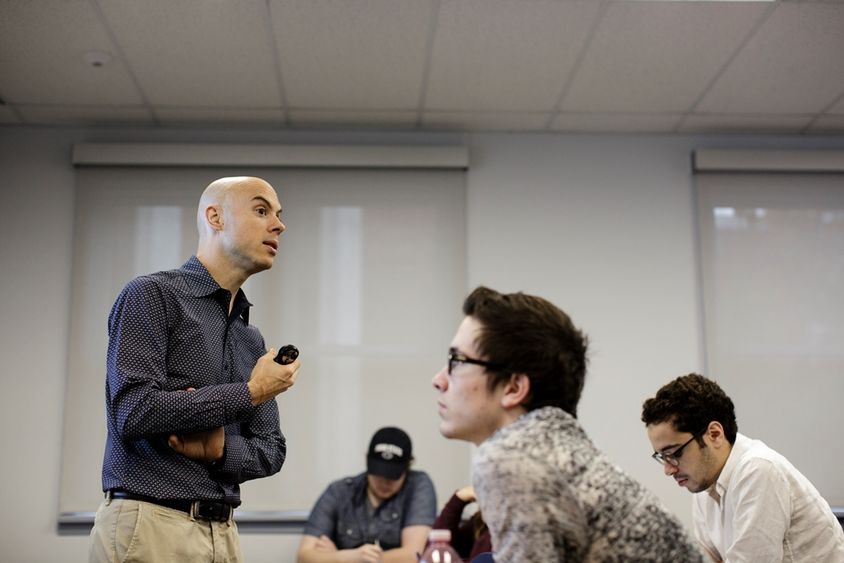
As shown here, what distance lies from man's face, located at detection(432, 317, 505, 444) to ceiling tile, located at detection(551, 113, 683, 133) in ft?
9.92

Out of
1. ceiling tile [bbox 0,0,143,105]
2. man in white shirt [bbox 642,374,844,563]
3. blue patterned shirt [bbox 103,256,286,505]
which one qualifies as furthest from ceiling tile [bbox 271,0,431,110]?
man in white shirt [bbox 642,374,844,563]

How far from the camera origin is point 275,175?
4336 millimetres

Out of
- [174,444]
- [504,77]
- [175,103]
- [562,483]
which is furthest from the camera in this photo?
[175,103]

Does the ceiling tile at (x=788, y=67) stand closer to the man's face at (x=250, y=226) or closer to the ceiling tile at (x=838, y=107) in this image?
the ceiling tile at (x=838, y=107)

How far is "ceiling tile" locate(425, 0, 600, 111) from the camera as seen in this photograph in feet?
10.8

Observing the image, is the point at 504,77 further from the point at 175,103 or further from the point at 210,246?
the point at 210,246

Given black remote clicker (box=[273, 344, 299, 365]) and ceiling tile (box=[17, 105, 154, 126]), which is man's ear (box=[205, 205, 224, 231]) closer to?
black remote clicker (box=[273, 344, 299, 365])

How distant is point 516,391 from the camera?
1365 millimetres

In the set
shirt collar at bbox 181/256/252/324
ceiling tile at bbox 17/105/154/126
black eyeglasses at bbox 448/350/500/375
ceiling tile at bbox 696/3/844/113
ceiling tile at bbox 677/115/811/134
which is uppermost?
ceiling tile at bbox 696/3/844/113

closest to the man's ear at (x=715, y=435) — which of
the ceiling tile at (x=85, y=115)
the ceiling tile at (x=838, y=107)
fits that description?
the ceiling tile at (x=838, y=107)

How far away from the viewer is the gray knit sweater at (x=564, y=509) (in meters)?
1.20

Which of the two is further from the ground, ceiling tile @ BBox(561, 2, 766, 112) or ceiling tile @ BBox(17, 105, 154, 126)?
ceiling tile @ BBox(561, 2, 766, 112)

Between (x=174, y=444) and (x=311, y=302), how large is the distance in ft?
8.16

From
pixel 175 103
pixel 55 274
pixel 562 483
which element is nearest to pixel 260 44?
pixel 175 103
